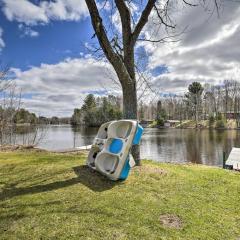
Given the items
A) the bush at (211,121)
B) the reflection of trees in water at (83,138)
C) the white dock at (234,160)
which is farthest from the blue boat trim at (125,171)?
the bush at (211,121)

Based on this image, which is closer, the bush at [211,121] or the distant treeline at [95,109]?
the bush at [211,121]

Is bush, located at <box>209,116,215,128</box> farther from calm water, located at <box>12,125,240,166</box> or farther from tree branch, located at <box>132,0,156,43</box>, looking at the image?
tree branch, located at <box>132,0,156,43</box>

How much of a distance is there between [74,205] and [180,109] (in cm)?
9561

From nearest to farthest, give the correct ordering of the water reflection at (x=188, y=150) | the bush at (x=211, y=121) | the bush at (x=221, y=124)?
the water reflection at (x=188, y=150) → the bush at (x=221, y=124) → the bush at (x=211, y=121)

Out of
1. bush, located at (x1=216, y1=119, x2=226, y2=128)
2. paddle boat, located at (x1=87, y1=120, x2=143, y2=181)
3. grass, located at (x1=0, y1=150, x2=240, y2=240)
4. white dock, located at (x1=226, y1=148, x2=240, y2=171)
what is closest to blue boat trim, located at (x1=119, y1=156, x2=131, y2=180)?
paddle boat, located at (x1=87, y1=120, x2=143, y2=181)

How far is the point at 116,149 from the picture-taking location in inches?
237

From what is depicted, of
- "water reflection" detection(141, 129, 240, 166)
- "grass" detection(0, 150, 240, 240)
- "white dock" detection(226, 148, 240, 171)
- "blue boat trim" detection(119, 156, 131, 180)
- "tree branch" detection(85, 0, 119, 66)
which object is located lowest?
"water reflection" detection(141, 129, 240, 166)

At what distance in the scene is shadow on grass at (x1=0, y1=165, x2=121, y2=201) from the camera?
5211 millimetres

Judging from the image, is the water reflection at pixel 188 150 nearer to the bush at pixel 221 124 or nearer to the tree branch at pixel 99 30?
the tree branch at pixel 99 30

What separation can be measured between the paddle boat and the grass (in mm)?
208

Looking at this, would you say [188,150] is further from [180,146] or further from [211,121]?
[211,121]

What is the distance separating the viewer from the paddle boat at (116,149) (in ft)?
18.6

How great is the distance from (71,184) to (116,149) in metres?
1.11

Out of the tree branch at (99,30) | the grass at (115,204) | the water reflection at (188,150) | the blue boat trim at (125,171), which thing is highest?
the tree branch at (99,30)
